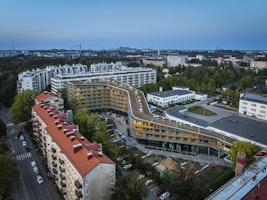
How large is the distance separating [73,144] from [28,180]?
1058 centimetres

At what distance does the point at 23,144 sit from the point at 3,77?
5034 cm

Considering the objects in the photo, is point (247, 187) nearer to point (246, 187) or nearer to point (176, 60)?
point (246, 187)

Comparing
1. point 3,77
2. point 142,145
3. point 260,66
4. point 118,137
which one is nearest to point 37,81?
point 3,77

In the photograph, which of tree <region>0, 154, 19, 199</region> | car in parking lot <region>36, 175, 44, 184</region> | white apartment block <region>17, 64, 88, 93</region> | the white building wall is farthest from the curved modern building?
white apartment block <region>17, 64, 88, 93</region>

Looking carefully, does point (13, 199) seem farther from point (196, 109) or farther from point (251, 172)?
point (196, 109)

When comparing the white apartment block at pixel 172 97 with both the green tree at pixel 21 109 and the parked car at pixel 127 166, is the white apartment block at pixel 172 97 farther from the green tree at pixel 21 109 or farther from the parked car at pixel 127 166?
the green tree at pixel 21 109

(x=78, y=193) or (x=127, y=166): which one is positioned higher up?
(x=78, y=193)

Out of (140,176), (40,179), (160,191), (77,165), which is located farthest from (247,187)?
(40,179)

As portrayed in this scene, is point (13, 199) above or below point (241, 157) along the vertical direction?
below

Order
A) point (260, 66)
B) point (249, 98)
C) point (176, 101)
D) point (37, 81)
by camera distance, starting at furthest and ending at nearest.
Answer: point (260, 66) → point (37, 81) → point (176, 101) → point (249, 98)

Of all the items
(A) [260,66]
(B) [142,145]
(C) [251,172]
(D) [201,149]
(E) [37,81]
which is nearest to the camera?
(C) [251,172]

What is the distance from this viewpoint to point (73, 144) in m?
24.5

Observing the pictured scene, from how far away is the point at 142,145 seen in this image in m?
40.8

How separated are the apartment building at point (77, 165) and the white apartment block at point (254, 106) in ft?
139
